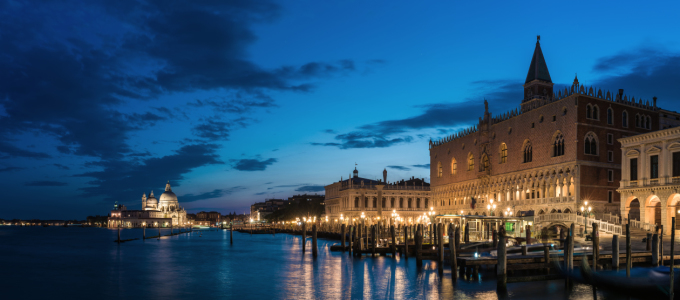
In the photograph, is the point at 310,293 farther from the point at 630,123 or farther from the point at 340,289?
the point at 630,123

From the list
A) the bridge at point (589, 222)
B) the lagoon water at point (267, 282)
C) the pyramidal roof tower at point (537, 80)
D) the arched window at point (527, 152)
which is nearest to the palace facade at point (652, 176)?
the bridge at point (589, 222)

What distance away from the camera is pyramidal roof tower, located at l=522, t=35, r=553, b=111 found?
58969 mm

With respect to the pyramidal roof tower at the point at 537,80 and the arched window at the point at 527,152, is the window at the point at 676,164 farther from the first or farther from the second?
the pyramidal roof tower at the point at 537,80

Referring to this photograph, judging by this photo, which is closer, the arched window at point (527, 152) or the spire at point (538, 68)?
the arched window at point (527, 152)

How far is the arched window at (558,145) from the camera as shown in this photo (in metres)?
47.1

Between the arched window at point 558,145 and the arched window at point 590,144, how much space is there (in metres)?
2.04

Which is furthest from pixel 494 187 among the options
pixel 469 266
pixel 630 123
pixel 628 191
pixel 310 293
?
pixel 310 293

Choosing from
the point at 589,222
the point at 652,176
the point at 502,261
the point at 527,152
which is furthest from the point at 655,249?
the point at 527,152

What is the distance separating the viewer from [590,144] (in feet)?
150

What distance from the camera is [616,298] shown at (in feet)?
66.0

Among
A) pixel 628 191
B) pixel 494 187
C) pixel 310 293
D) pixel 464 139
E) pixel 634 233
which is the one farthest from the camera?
pixel 464 139

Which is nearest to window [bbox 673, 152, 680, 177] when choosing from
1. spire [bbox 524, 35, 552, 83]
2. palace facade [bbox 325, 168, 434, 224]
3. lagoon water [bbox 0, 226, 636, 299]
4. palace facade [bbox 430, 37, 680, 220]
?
palace facade [bbox 430, 37, 680, 220]

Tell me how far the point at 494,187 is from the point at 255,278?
3481 cm

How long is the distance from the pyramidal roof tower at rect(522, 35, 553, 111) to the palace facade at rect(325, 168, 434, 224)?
26.9 metres
